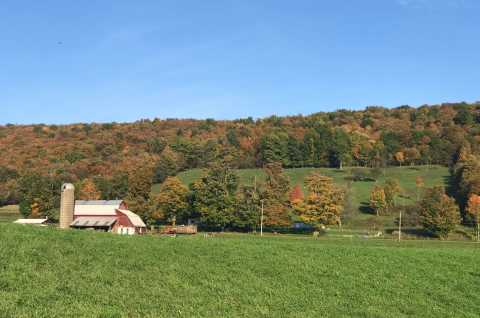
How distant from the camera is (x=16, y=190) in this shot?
A: 437 ft

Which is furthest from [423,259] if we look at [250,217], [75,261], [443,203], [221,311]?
[443,203]

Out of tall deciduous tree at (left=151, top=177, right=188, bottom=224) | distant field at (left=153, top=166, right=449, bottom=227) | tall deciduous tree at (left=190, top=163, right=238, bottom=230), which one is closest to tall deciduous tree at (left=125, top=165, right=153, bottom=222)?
tall deciduous tree at (left=151, top=177, right=188, bottom=224)

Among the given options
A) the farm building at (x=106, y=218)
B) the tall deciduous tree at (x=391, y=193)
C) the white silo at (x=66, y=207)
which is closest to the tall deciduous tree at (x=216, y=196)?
the farm building at (x=106, y=218)

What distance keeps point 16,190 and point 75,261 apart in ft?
410

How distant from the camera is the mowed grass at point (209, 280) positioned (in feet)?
49.0

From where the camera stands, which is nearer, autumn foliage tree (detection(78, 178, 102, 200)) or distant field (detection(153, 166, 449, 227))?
autumn foliage tree (detection(78, 178, 102, 200))

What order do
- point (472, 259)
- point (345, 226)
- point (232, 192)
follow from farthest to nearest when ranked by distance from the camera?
point (345, 226), point (232, 192), point (472, 259)

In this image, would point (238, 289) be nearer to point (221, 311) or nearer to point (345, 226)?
point (221, 311)

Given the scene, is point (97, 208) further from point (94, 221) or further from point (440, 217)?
point (440, 217)

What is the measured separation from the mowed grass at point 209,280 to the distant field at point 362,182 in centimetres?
8740

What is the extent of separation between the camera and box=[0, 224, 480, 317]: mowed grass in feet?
49.0

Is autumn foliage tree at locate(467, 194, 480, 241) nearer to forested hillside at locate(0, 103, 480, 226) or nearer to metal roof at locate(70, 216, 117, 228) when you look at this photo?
forested hillside at locate(0, 103, 480, 226)

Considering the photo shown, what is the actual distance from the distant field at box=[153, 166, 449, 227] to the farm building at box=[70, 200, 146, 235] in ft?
152

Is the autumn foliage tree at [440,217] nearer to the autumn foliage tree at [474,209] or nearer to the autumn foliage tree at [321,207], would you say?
the autumn foliage tree at [474,209]
